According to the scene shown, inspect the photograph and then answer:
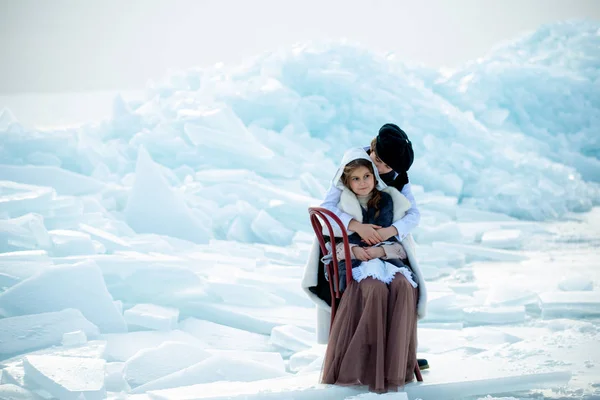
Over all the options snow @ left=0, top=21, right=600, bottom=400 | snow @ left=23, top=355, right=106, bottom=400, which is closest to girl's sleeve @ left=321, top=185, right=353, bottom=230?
snow @ left=0, top=21, right=600, bottom=400

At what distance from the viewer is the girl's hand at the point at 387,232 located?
97.7 inches

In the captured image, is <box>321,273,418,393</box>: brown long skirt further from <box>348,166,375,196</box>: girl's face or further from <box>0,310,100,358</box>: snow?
<box>0,310,100,358</box>: snow

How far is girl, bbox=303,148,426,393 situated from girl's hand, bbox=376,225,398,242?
0.06 meters

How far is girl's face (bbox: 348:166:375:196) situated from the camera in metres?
2.50

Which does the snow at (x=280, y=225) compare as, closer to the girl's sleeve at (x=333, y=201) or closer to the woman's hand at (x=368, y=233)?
the woman's hand at (x=368, y=233)

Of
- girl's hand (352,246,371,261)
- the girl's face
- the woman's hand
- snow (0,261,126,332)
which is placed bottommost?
snow (0,261,126,332)

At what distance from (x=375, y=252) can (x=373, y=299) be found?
192 millimetres

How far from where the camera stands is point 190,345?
3.36m

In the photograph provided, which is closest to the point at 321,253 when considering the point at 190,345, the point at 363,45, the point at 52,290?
the point at 190,345

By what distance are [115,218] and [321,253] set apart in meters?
4.22

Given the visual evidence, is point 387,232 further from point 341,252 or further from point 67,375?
point 67,375

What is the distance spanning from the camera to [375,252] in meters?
2.49

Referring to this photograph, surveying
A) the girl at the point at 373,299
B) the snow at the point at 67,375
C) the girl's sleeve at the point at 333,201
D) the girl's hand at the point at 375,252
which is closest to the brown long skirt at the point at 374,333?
the girl at the point at 373,299

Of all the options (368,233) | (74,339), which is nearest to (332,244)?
(368,233)
